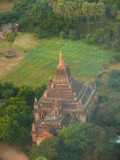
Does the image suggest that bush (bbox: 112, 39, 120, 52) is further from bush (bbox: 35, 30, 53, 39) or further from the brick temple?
the brick temple

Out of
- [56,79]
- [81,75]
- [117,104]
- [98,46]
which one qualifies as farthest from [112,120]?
[98,46]

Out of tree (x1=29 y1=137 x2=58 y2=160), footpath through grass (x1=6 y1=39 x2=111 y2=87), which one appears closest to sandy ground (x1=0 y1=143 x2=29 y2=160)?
tree (x1=29 y1=137 x2=58 y2=160)

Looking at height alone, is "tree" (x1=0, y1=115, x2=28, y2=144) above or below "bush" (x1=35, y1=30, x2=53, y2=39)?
below

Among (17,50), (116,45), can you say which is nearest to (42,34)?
Answer: (17,50)

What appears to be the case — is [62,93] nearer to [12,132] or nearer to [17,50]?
[12,132]

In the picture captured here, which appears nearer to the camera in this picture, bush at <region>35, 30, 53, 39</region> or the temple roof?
the temple roof

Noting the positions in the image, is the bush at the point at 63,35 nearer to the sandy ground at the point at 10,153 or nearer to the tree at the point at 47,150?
the sandy ground at the point at 10,153

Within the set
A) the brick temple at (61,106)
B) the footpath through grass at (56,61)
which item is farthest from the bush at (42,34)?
the brick temple at (61,106)
